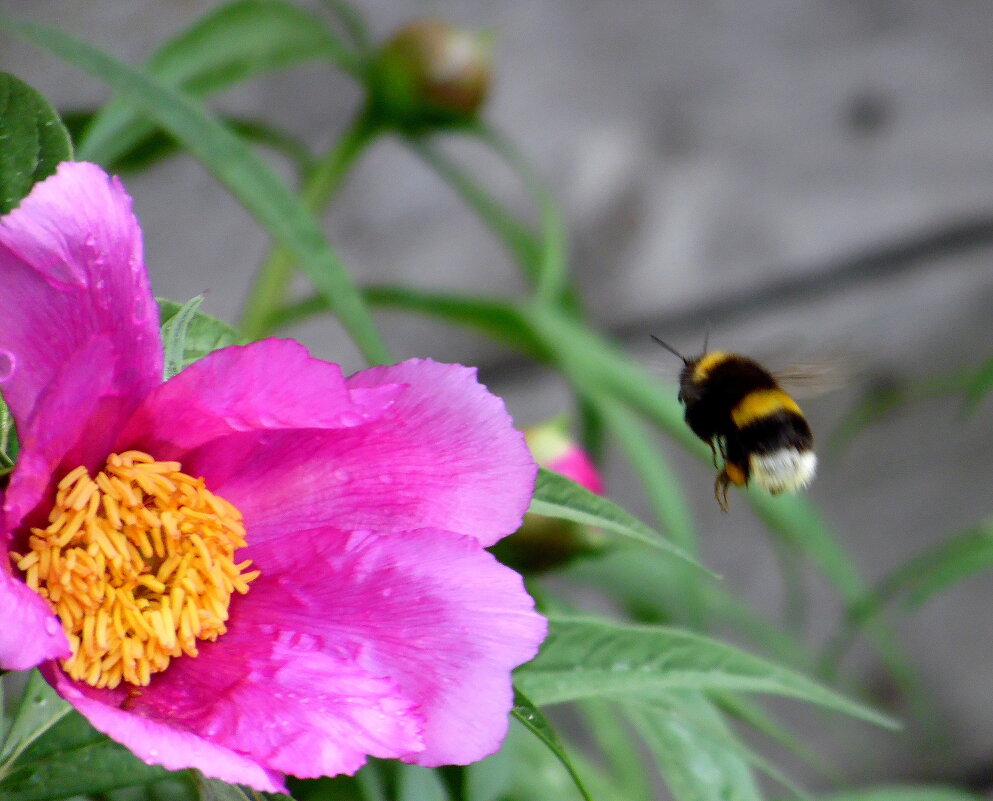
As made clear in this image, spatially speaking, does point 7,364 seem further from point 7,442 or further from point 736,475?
point 736,475

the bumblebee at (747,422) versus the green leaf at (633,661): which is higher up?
the bumblebee at (747,422)

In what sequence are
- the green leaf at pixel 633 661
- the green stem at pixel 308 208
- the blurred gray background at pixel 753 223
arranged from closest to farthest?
1. the green leaf at pixel 633 661
2. the green stem at pixel 308 208
3. the blurred gray background at pixel 753 223

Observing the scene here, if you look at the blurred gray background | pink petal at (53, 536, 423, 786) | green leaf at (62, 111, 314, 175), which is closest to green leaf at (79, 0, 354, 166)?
green leaf at (62, 111, 314, 175)

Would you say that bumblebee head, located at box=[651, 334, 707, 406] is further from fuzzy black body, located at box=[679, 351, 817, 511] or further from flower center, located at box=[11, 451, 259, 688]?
flower center, located at box=[11, 451, 259, 688]

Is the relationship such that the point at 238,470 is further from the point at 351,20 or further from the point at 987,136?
the point at 987,136

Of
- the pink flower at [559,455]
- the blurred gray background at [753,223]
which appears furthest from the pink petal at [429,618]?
the blurred gray background at [753,223]

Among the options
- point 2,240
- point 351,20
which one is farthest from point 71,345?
point 351,20

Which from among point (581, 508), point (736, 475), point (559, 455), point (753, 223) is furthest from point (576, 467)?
point (753, 223)

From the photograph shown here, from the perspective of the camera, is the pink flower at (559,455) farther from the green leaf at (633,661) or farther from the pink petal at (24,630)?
the pink petal at (24,630)
